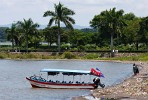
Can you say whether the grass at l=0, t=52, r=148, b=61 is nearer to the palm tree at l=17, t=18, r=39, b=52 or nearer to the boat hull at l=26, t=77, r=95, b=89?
the palm tree at l=17, t=18, r=39, b=52

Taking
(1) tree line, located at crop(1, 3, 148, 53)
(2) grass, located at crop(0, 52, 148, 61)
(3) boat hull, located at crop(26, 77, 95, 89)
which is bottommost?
(3) boat hull, located at crop(26, 77, 95, 89)

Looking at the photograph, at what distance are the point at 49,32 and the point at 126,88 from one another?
114 meters

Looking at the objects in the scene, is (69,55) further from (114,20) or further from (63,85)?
(63,85)

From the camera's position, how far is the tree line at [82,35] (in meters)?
131

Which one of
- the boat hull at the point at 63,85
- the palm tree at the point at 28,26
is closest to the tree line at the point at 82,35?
the palm tree at the point at 28,26

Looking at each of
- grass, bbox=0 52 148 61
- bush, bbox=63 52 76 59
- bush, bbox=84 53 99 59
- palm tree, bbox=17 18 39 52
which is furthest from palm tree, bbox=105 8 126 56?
palm tree, bbox=17 18 39 52

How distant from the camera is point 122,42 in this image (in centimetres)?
16538

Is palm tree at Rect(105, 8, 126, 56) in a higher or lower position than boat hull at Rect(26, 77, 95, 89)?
higher

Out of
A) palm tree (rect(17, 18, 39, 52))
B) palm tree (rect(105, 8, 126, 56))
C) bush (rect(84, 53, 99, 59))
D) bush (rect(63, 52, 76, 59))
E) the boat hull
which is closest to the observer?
the boat hull

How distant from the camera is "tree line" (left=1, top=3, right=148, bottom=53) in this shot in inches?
5170

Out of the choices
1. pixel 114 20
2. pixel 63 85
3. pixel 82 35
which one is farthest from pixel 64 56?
pixel 63 85

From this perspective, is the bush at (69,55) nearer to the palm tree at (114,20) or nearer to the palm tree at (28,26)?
the palm tree at (114,20)

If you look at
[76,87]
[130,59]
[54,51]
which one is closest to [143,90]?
[76,87]

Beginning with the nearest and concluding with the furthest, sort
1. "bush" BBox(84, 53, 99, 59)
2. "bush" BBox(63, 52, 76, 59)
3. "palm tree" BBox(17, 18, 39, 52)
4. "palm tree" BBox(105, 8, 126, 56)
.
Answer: "bush" BBox(84, 53, 99, 59) → "bush" BBox(63, 52, 76, 59) → "palm tree" BBox(105, 8, 126, 56) → "palm tree" BBox(17, 18, 39, 52)
